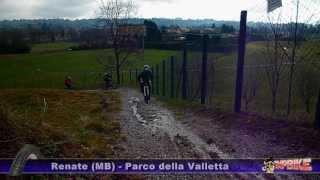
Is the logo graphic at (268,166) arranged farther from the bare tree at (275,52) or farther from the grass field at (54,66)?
the grass field at (54,66)

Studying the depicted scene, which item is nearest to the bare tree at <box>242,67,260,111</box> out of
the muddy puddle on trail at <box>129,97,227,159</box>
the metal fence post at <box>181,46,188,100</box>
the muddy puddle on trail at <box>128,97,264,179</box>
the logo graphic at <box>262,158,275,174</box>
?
the metal fence post at <box>181,46,188,100</box>

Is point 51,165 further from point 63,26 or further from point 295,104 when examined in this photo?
point 63,26

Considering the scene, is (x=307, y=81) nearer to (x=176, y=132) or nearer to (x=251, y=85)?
(x=251, y=85)

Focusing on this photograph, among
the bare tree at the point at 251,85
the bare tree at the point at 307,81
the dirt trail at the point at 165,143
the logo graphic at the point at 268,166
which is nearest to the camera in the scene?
the logo graphic at the point at 268,166

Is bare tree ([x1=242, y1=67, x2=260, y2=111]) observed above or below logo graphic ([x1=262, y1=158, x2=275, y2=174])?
below

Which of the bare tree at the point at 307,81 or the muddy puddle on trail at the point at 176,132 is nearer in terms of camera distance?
the muddy puddle on trail at the point at 176,132

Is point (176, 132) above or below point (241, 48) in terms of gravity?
below

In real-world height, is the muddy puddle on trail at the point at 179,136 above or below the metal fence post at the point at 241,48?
below

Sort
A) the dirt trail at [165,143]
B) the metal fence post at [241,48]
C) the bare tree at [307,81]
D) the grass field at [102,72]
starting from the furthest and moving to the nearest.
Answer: the bare tree at [307,81]
the grass field at [102,72]
the metal fence post at [241,48]
the dirt trail at [165,143]

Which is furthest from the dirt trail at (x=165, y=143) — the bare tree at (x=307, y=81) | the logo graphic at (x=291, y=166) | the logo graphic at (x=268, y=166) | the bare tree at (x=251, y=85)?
the bare tree at (x=251, y=85)

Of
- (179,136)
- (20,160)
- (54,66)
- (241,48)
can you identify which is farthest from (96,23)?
(20,160)

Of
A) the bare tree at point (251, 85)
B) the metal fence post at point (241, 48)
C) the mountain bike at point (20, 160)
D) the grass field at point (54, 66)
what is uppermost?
the metal fence post at point (241, 48)

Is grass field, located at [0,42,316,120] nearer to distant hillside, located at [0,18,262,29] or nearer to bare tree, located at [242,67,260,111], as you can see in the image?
bare tree, located at [242,67,260,111]

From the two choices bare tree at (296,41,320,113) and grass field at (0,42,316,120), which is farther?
bare tree at (296,41,320,113)
